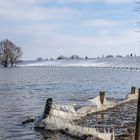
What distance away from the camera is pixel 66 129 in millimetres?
23625

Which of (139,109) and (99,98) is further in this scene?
(99,98)

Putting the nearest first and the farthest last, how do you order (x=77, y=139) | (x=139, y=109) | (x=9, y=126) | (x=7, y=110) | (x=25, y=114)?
(x=139, y=109)
(x=77, y=139)
(x=9, y=126)
(x=25, y=114)
(x=7, y=110)

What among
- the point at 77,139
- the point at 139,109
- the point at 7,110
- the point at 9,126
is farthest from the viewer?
the point at 7,110

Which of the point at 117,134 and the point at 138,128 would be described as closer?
the point at 138,128

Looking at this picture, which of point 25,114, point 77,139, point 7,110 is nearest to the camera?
point 77,139

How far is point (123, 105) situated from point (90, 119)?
910 cm

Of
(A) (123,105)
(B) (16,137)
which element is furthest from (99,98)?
(B) (16,137)

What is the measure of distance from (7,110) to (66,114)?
373 inches

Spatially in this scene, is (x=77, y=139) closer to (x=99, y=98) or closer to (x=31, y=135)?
(x=31, y=135)

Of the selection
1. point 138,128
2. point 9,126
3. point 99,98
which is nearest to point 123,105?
point 99,98

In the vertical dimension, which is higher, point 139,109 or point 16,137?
point 139,109

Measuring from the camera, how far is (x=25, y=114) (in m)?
32.2

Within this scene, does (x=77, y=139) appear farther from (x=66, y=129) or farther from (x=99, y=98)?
(x=99, y=98)

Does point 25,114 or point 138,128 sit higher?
point 138,128
